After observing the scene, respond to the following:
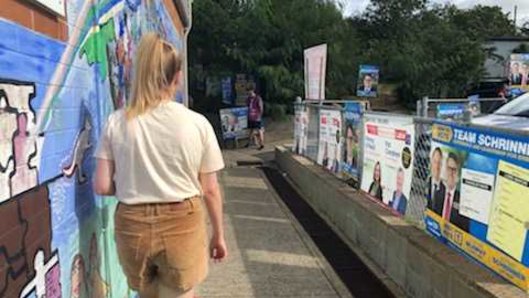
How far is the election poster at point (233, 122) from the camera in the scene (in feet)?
60.2

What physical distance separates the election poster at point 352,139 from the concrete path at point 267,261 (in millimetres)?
980

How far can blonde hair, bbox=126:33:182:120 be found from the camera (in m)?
3.05

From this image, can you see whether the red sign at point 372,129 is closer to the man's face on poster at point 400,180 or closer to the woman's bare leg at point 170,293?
the man's face on poster at point 400,180

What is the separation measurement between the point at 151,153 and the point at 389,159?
155 inches

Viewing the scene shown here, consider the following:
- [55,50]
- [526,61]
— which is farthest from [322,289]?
[526,61]

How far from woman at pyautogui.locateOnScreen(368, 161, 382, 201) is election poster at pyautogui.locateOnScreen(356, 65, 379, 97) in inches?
597

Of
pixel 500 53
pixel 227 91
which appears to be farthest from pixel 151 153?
pixel 500 53

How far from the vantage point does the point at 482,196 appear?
4395 millimetres

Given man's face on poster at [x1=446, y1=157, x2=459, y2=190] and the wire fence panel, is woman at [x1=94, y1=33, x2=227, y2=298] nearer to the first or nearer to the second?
man's face on poster at [x1=446, y1=157, x2=459, y2=190]

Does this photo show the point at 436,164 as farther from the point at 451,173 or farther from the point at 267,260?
the point at 267,260

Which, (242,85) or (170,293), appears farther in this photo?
(242,85)

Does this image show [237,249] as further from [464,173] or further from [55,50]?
[55,50]

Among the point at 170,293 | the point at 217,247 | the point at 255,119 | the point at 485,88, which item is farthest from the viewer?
the point at 485,88

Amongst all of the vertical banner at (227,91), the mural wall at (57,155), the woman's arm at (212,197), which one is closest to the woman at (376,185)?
the mural wall at (57,155)
